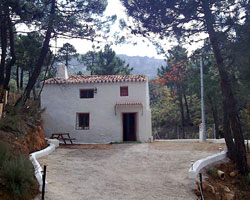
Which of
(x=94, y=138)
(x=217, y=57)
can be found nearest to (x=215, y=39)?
(x=217, y=57)

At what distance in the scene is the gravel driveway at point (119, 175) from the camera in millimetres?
7562

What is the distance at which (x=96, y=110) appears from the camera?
17984 mm

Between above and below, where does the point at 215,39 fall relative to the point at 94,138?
above

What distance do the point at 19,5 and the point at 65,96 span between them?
731 centimetres

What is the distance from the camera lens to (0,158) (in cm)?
737

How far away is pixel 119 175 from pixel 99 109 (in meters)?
9.00

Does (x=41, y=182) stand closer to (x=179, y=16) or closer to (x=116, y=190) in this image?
(x=116, y=190)

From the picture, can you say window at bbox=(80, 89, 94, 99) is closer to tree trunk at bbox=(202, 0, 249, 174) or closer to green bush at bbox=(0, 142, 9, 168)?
tree trunk at bbox=(202, 0, 249, 174)

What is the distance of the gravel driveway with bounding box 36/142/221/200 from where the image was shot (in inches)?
298

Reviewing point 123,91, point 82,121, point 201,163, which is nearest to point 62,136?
point 82,121

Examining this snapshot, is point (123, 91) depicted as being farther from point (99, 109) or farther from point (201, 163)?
point (201, 163)

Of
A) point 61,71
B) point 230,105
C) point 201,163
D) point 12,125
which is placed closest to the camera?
point 201,163

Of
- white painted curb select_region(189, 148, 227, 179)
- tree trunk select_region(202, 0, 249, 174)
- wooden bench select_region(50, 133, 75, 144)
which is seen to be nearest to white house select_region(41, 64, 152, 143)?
wooden bench select_region(50, 133, 75, 144)

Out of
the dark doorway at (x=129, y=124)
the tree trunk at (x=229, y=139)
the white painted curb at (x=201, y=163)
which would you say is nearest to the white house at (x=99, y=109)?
the dark doorway at (x=129, y=124)
